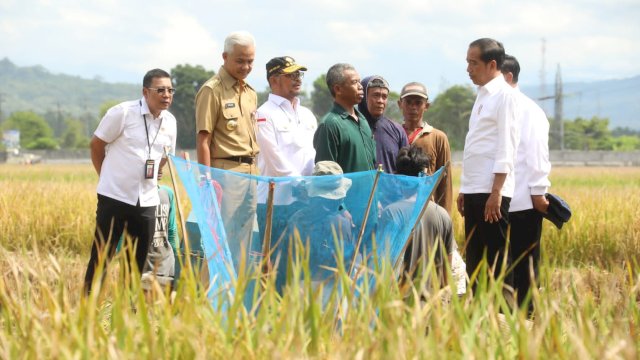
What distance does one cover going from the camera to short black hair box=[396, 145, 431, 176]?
475 cm

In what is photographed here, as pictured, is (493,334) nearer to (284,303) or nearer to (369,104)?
(284,303)

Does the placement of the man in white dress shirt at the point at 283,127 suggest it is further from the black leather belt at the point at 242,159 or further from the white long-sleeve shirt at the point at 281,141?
the black leather belt at the point at 242,159

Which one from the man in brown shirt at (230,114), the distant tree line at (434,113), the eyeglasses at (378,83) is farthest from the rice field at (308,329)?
the distant tree line at (434,113)

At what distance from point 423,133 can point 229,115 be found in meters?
1.39

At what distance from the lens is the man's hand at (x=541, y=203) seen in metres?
4.88

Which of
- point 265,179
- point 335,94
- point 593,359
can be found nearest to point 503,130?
point 335,94

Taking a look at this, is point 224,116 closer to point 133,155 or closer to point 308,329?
point 133,155

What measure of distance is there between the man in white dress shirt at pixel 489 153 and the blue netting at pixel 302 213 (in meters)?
0.57

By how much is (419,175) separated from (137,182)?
1.62 metres

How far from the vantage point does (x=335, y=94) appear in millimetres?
4977

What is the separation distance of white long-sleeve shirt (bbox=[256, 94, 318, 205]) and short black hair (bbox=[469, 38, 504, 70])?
1034 millimetres

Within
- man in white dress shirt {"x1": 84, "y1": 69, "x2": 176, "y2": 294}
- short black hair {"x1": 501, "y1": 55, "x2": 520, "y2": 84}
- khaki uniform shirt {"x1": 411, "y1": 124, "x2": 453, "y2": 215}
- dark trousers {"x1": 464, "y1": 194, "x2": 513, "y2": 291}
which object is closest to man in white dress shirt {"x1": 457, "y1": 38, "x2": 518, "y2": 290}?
dark trousers {"x1": 464, "y1": 194, "x2": 513, "y2": 291}

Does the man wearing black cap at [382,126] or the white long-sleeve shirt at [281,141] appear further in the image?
the man wearing black cap at [382,126]

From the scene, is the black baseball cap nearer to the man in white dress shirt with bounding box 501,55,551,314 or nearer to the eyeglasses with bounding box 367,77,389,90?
the eyeglasses with bounding box 367,77,389,90
